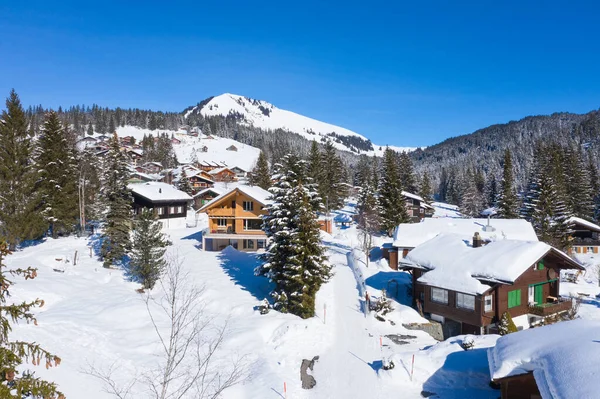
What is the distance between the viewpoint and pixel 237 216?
45.2 meters

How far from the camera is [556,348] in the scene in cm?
1372

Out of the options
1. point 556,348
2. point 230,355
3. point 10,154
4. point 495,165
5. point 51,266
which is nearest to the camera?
point 556,348

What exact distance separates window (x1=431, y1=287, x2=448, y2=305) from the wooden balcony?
621cm

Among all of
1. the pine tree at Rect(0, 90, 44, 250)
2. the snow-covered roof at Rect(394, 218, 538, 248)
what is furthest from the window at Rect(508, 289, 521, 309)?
the pine tree at Rect(0, 90, 44, 250)

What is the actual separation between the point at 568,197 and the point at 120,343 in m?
69.3

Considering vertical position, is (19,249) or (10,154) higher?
(10,154)

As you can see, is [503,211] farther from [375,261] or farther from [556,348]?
[556,348]

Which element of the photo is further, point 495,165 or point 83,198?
point 495,165

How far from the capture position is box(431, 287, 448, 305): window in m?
28.8

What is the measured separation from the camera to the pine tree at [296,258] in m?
27.9

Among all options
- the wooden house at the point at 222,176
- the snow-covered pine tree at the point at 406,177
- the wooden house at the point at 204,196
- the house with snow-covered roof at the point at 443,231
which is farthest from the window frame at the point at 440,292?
the wooden house at the point at 222,176

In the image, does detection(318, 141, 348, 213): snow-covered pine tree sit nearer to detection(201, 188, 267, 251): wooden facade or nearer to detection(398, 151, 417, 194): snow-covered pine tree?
detection(398, 151, 417, 194): snow-covered pine tree

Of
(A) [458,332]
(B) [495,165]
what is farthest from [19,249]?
(B) [495,165]

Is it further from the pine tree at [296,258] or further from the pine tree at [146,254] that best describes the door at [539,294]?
the pine tree at [146,254]
